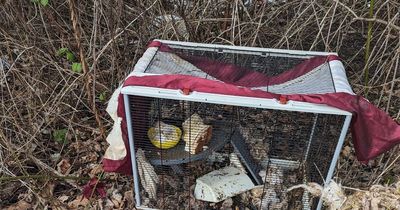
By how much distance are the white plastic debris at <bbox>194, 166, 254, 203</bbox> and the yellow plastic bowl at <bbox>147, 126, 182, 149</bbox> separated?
30cm

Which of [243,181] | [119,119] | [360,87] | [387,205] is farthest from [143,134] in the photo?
[360,87]

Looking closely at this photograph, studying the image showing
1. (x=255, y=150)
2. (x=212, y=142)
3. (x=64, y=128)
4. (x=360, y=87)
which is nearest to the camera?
(x=212, y=142)

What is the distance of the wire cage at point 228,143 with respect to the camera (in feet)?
7.43

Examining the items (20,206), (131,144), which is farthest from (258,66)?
(20,206)

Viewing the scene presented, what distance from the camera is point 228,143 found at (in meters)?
2.62

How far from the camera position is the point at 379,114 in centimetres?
194

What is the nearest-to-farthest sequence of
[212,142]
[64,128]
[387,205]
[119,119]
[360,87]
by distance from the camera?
[387,205], [119,119], [212,142], [360,87], [64,128]

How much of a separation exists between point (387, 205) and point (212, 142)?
1.34m

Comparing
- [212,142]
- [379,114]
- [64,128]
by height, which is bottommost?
[64,128]

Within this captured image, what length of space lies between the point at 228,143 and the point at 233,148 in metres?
0.06

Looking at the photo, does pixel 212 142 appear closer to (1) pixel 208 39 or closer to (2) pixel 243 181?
(2) pixel 243 181

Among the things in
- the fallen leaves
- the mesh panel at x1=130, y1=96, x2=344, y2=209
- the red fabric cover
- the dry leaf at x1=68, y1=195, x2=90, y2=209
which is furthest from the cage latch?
the fallen leaves

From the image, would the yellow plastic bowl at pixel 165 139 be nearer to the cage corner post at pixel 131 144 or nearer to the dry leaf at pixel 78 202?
the cage corner post at pixel 131 144

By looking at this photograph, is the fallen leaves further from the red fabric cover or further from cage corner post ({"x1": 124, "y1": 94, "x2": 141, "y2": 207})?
the red fabric cover
